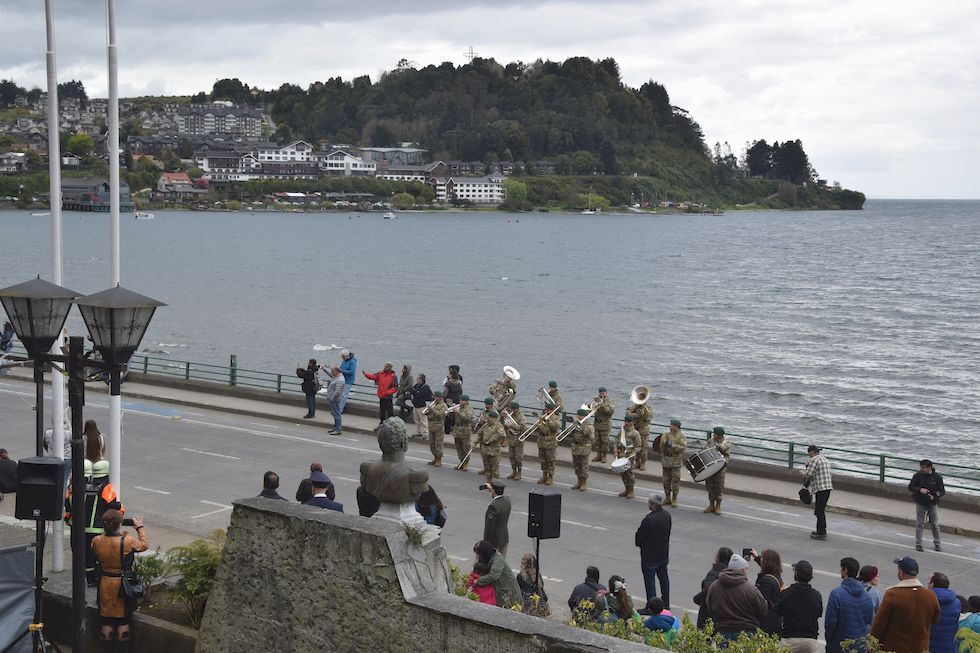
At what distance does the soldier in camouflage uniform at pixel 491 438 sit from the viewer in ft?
70.8

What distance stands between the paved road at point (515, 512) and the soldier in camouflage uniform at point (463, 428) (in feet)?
1.46

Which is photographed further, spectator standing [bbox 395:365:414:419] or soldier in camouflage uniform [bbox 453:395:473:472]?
spectator standing [bbox 395:365:414:419]

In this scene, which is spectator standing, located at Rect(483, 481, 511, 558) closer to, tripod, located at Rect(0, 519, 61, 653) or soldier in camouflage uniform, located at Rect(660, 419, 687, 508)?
tripod, located at Rect(0, 519, 61, 653)

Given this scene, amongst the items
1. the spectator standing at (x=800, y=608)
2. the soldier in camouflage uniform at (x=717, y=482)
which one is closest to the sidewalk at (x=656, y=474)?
the soldier in camouflage uniform at (x=717, y=482)

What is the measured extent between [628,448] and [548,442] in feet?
4.90

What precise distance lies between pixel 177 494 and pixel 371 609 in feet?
42.7

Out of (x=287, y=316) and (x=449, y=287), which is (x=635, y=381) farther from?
(x=449, y=287)

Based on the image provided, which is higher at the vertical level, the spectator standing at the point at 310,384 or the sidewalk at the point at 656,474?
the spectator standing at the point at 310,384

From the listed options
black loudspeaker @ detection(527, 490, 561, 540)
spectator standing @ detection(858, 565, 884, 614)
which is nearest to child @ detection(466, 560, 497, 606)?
black loudspeaker @ detection(527, 490, 561, 540)

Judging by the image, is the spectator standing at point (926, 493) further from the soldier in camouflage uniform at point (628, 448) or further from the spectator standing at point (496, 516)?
the spectator standing at point (496, 516)

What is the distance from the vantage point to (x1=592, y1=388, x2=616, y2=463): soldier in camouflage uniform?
920 inches

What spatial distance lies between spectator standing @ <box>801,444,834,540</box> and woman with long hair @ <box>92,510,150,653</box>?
38.0 feet

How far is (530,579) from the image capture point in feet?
41.3

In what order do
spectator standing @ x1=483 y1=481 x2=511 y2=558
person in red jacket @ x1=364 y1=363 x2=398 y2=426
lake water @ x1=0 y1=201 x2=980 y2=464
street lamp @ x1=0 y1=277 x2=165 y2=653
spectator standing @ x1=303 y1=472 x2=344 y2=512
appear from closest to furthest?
1. street lamp @ x1=0 y1=277 x2=165 y2=653
2. spectator standing @ x1=303 y1=472 x2=344 y2=512
3. spectator standing @ x1=483 y1=481 x2=511 y2=558
4. person in red jacket @ x1=364 y1=363 x2=398 y2=426
5. lake water @ x1=0 y1=201 x2=980 y2=464
